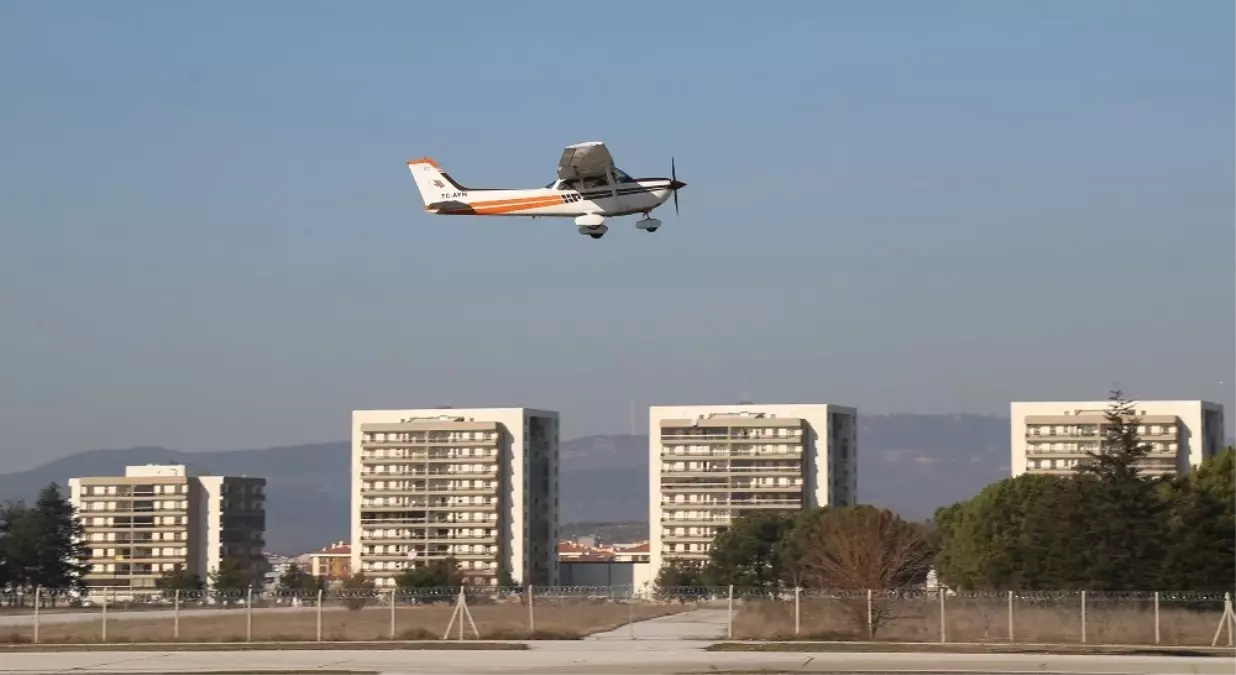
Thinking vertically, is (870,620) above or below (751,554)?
above

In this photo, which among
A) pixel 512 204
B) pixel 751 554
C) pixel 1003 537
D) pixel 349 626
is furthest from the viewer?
pixel 751 554

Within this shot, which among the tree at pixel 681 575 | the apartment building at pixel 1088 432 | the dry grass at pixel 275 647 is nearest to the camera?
the dry grass at pixel 275 647

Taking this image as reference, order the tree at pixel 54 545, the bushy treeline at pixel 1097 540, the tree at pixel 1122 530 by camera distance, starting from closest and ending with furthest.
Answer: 1. the bushy treeline at pixel 1097 540
2. the tree at pixel 1122 530
3. the tree at pixel 54 545

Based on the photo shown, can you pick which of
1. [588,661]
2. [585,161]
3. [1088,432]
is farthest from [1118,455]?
[1088,432]

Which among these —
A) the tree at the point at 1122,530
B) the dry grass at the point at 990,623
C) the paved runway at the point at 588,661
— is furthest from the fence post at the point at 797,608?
the tree at the point at 1122,530

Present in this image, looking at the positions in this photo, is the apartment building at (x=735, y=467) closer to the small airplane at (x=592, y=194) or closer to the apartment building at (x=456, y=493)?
the apartment building at (x=456, y=493)

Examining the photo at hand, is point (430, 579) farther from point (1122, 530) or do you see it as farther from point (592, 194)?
point (592, 194)

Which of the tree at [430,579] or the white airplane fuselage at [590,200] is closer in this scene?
the white airplane fuselage at [590,200]
